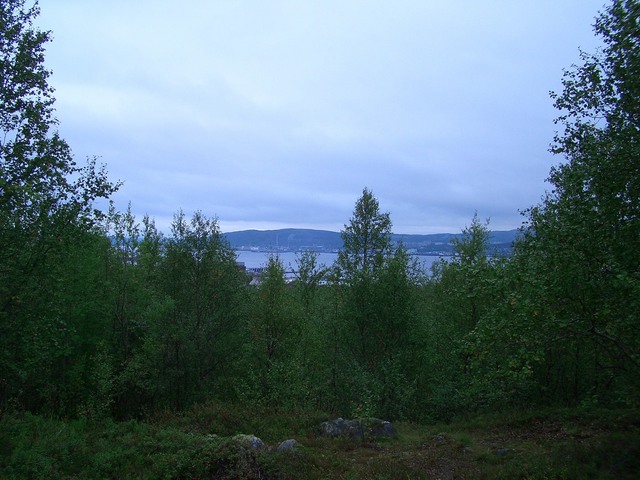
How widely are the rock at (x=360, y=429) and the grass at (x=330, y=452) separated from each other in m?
0.42

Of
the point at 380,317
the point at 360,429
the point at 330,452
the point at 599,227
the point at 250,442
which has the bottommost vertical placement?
the point at 360,429

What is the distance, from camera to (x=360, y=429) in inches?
546

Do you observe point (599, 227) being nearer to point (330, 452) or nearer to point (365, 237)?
point (330, 452)

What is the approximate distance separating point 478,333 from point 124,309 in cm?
1669

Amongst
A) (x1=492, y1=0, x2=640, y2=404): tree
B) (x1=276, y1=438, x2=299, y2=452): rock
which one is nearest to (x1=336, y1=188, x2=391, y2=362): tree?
(x1=276, y1=438, x2=299, y2=452): rock

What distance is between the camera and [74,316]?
17922 mm

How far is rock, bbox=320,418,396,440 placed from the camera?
13.7m

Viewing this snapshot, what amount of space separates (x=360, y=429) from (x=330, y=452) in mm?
2299

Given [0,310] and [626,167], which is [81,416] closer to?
[0,310]

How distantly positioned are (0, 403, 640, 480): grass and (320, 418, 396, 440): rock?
1.38 ft

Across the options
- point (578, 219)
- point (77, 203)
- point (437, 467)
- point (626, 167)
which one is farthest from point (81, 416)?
point (626, 167)

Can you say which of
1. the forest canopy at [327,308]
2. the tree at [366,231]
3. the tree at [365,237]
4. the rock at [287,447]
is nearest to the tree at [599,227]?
the forest canopy at [327,308]

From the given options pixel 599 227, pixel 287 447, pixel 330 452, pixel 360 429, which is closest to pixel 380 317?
pixel 360 429

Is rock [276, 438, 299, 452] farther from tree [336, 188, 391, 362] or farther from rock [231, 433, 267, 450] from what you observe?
tree [336, 188, 391, 362]
